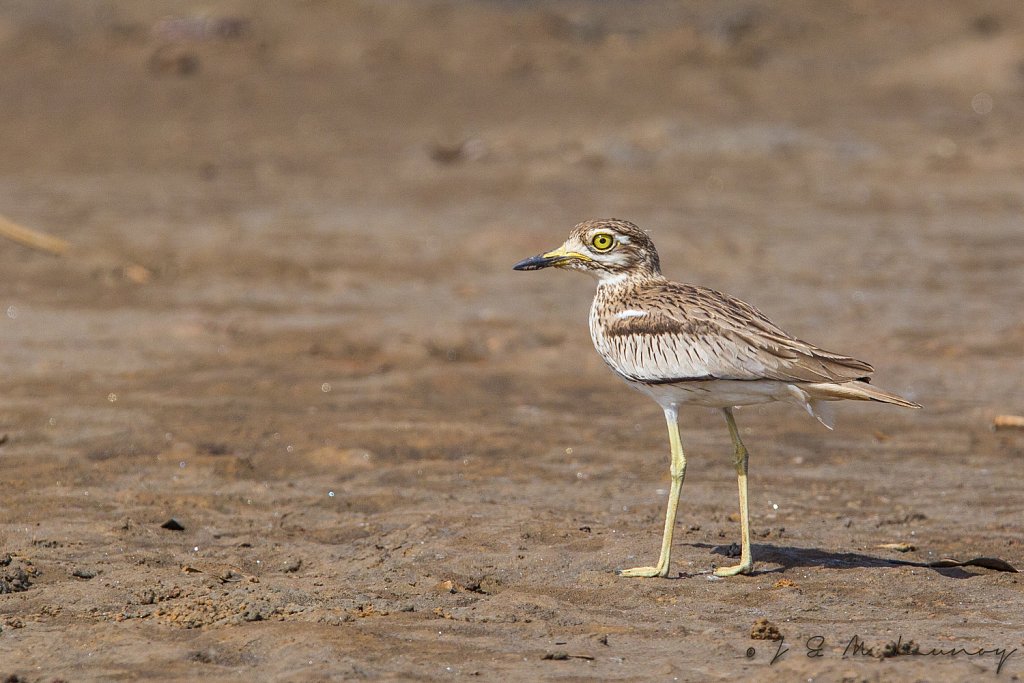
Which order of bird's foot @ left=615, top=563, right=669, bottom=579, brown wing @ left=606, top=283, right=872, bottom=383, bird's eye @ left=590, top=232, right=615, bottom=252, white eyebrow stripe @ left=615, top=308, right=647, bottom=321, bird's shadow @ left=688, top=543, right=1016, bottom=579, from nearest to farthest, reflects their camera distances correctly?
brown wing @ left=606, top=283, right=872, bottom=383 → bird's foot @ left=615, top=563, right=669, bottom=579 → bird's shadow @ left=688, top=543, right=1016, bottom=579 → white eyebrow stripe @ left=615, top=308, right=647, bottom=321 → bird's eye @ left=590, top=232, right=615, bottom=252

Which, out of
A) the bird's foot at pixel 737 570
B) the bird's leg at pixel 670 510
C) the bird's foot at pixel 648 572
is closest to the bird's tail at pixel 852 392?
the bird's leg at pixel 670 510

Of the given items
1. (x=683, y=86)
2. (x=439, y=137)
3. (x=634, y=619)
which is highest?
(x=683, y=86)

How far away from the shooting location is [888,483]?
6.42 meters

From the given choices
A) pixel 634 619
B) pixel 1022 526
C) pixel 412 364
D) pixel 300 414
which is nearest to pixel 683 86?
pixel 412 364

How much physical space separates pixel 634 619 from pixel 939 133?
12297 mm

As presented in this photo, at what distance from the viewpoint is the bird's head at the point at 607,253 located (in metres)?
5.60

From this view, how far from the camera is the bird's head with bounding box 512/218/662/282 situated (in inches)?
220

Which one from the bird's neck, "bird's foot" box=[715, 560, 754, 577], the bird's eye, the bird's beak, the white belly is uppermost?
the bird's eye

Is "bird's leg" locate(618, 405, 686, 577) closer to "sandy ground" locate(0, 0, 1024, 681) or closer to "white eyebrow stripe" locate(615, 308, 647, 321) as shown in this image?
"sandy ground" locate(0, 0, 1024, 681)

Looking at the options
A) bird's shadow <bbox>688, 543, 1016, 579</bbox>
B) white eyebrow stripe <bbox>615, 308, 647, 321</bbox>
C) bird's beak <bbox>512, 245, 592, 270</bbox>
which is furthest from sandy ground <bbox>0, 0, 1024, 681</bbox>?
bird's beak <bbox>512, 245, 592, 270</bbox>

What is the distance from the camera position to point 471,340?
8.70 m

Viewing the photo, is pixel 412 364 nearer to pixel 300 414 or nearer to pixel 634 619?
pixel 300 414

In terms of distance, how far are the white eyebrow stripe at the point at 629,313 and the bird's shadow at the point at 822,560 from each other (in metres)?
0.91

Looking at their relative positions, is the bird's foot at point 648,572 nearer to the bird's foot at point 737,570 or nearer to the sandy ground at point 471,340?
the sandy ground at point 471,340
